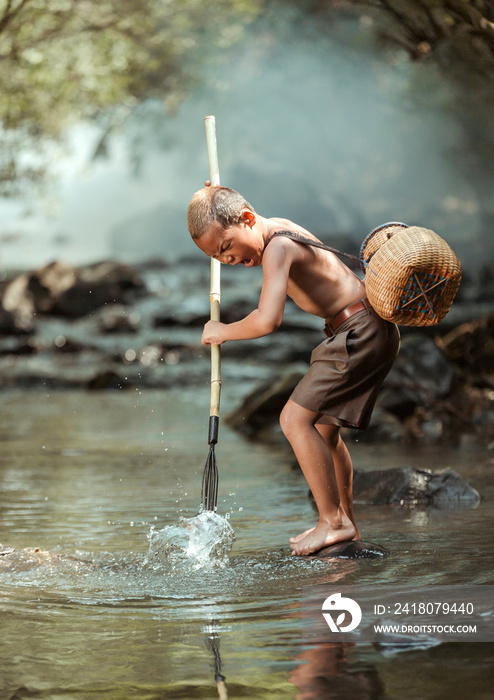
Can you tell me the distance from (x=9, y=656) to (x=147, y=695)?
48 cm

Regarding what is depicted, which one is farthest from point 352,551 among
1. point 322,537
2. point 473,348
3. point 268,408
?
point 473,348

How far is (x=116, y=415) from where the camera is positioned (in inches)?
353

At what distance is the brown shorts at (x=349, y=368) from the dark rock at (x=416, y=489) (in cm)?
114

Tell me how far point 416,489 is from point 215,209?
2.03 m

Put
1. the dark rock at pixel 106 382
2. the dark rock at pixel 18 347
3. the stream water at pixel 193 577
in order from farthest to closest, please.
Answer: the dark rock at pixel 18 347
the dark rock at pixel 106 382
the stream water at pixel 193 577

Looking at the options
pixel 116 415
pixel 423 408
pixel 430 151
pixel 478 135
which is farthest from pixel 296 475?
pixel 430 151

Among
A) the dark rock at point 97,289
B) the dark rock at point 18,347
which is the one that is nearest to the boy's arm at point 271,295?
the dark rock at point 18,347

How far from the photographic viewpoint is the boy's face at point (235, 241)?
130 inches

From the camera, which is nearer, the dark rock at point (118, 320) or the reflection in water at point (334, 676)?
the reflection in water at point (334, 676)

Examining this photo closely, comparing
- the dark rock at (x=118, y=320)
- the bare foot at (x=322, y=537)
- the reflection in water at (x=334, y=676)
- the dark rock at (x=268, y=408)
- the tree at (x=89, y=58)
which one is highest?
the reflection in water at (x=334, y=676)

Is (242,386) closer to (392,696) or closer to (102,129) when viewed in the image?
(392,696)

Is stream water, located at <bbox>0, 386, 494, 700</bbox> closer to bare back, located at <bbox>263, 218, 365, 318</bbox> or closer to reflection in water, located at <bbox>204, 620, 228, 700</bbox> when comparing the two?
→ reflection in water, located at <bbox>204, 620, 228, 700</bbox>

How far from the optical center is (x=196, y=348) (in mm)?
14078

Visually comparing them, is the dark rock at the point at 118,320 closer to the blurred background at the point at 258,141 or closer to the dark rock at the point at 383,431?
the blurred background at the point at 258,141
